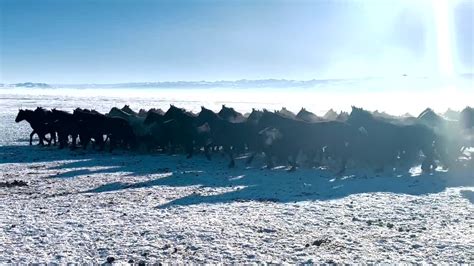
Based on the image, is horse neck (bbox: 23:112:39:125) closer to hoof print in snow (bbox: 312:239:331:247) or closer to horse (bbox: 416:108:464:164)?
horse (bbox: 416:108:464:164)

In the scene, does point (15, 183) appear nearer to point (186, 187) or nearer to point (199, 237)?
point (186, 187)

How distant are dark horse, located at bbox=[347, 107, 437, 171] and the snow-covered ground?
1.20 m

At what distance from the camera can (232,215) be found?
1152 cm

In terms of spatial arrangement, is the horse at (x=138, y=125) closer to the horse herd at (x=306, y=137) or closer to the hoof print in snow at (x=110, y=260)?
the horse herd at (x=306, y=137)

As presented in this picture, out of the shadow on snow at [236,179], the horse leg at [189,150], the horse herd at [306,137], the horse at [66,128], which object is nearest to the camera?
the shadow on snow at [236,179]

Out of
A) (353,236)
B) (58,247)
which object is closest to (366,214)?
(353,236)

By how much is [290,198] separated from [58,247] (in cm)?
620

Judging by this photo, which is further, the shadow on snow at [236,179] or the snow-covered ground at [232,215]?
the shadow on snow at [236,179]

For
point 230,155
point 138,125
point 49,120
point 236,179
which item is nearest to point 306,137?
point 230,155

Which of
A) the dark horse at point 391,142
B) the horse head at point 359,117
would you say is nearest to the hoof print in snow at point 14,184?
the dark horse at point 391,142

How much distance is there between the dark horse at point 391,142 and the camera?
62.0ft

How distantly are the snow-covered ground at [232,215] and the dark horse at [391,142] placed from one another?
1.20m

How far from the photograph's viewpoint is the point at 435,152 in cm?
1928

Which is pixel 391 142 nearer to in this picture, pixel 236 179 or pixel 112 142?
pixel 236 179
